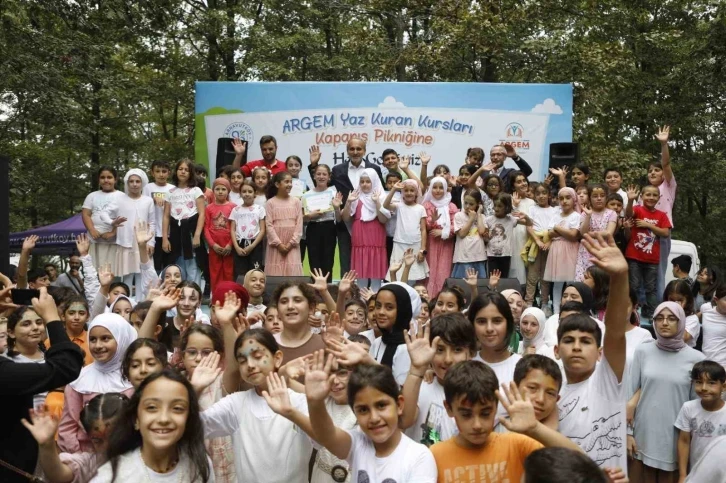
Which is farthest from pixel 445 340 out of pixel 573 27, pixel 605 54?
pixel 573 27

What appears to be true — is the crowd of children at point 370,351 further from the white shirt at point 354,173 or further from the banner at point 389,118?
the banner at point 389,118

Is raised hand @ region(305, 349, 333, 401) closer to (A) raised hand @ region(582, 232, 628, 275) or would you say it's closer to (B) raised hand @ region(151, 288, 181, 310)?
(A) raised hand @ region(582, 232, 628, 275)

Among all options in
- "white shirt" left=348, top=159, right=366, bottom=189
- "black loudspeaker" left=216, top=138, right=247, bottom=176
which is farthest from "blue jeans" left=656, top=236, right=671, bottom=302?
"black loudspeaker" left=216, top=138, right=247, bottom=176

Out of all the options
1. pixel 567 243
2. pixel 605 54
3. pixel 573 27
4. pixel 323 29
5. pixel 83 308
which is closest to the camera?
pixel 83 308

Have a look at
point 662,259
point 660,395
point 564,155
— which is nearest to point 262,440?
point 660,395

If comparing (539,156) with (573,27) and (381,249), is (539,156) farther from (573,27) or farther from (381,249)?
(573,27)

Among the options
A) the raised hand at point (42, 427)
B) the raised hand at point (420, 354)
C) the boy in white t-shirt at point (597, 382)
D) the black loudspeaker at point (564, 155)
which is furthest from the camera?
the black loudspeaker at point (564, 155)

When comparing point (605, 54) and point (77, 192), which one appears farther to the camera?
point (77, 192)

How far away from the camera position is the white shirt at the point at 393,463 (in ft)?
12.1

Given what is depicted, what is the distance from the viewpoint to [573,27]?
21000 mm

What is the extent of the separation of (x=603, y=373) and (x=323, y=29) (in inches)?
789

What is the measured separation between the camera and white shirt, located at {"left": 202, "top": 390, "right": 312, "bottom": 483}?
4371 mm

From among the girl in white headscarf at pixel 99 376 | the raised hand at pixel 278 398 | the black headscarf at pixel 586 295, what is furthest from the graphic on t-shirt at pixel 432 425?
the black headscarf at pixel 586 295

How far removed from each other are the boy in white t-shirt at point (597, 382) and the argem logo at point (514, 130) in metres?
9.85
